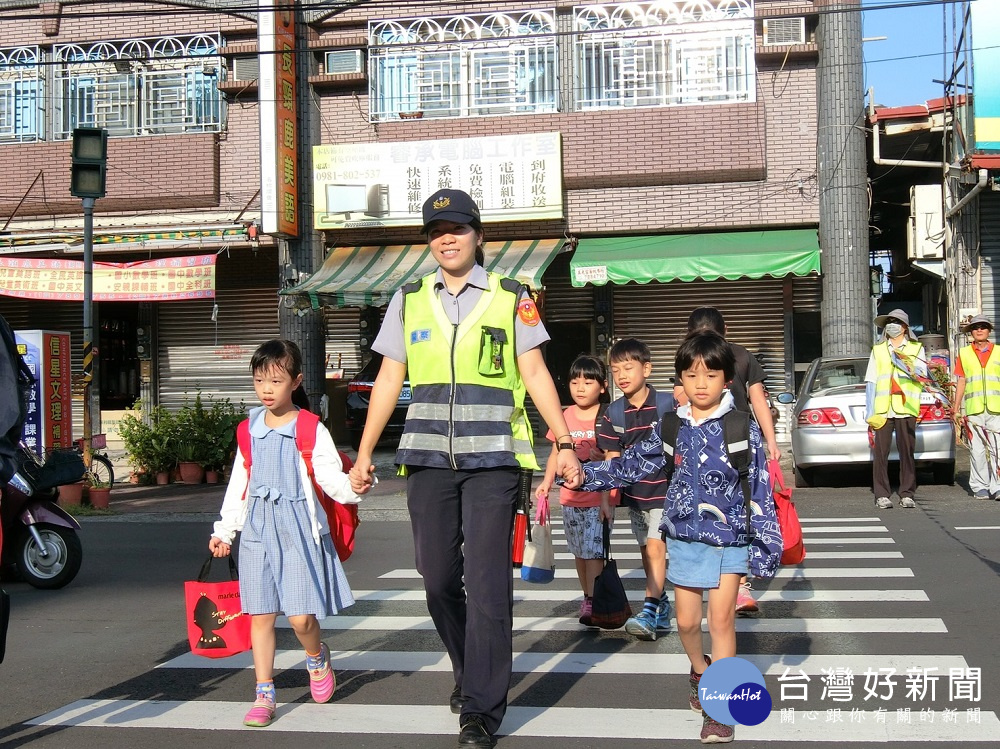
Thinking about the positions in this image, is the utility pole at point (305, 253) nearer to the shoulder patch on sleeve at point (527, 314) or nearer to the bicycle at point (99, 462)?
the bicycle at point (99, 462)

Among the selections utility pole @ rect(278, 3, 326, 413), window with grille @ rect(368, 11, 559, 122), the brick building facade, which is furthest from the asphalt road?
window with grille @ rect(368, 11, 559, 122)

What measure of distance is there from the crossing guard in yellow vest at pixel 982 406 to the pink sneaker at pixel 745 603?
5.95m

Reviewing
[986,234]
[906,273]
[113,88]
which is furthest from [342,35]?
[906,273]

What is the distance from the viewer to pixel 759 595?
701 cm

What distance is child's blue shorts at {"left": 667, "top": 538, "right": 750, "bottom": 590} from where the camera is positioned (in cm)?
429

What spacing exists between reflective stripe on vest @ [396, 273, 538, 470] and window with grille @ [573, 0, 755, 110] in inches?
525

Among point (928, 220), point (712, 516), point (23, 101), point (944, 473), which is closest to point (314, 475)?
point (712, 516)

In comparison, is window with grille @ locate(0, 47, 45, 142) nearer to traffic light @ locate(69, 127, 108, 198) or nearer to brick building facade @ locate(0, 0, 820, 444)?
brick building facade @ locate(0, 0, 820, 444)

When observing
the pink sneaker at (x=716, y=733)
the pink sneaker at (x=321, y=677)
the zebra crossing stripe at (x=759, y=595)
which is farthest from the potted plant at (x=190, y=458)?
the pink sneaker at (x=716, y=733)

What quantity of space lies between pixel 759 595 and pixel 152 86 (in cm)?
1495

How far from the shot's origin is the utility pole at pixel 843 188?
1622 centimetres

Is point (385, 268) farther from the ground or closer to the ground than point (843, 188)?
closer to the ground

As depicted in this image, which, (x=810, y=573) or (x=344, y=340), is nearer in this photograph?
(x=810, y=573)

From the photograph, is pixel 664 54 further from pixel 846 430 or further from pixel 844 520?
pixel 844 520
